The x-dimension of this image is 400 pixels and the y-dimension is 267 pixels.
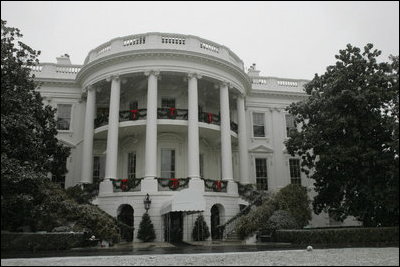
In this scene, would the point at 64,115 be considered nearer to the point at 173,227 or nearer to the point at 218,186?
the point at 173,227

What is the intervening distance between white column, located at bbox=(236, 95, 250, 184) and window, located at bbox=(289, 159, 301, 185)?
4.74 metres

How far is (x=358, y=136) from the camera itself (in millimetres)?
15781

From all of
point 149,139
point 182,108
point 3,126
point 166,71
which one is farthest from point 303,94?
point 3,126

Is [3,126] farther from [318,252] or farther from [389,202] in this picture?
[389,202]

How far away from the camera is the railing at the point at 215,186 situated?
21031 millimetres

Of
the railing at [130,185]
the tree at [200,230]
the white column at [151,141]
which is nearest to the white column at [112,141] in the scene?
the railing at [130,185]

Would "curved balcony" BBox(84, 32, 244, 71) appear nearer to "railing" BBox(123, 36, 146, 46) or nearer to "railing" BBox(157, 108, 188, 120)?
"railing" BBox(123, 36, 146, 46)

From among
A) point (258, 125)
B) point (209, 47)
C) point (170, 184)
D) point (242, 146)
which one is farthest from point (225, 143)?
point (258, 125)

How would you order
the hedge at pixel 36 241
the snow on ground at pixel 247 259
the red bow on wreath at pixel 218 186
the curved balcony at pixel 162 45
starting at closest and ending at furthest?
the snow on ground at pixel 247 259
the hedge at pixel 36 241
the red bow on wreath at pixel 218 186
the curved balcony at pixel 162 45

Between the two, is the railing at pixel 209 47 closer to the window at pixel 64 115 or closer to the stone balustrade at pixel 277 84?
the stone balustrade at pixel 277 84

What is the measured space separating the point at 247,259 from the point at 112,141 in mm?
13002

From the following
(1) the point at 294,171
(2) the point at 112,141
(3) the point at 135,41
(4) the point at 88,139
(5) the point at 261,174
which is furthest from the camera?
(1) the point at 294,171

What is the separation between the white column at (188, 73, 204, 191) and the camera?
20.3m

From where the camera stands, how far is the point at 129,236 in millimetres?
18797
